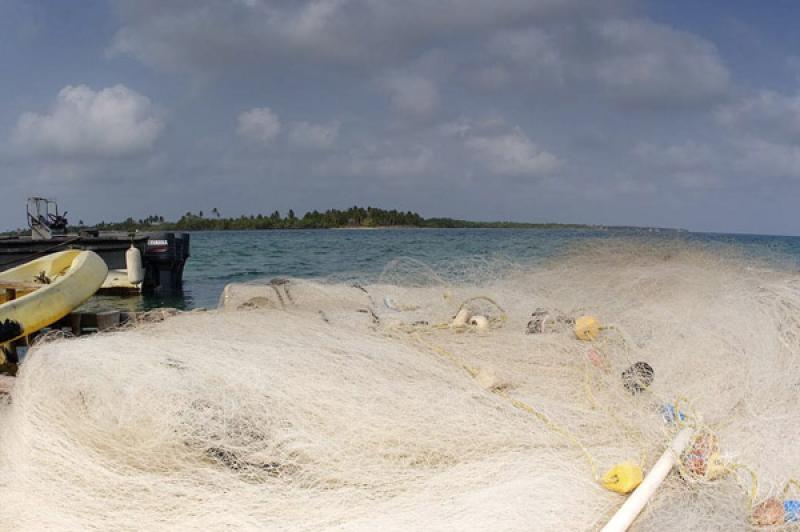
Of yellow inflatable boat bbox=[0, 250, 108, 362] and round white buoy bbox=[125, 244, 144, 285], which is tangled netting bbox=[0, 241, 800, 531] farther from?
round white buoy bbox=[125, 244, 144, 285]

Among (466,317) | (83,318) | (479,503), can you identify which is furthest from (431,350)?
(83,318)

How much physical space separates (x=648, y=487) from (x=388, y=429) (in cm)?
117

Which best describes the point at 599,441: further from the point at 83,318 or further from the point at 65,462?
the point at 83,318

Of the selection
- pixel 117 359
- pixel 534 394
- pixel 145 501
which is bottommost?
pixel 145 501

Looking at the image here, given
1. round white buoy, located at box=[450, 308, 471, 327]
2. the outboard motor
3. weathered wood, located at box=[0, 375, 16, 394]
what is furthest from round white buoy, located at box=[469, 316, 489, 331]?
the outboard motor

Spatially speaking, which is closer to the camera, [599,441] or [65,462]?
[65,462]

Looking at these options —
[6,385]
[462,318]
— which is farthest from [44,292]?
[462,318]

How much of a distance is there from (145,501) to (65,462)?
0.47 meters

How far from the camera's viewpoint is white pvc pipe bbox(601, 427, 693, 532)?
2424mm

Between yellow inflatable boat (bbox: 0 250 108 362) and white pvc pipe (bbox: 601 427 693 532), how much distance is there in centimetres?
499

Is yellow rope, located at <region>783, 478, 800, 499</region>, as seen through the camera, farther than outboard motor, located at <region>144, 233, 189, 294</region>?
No

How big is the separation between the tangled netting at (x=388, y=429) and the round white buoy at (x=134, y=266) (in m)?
12.1

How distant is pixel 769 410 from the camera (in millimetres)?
3369

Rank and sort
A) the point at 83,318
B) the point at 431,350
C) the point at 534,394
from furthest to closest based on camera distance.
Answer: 1. the point at 83,318
2. the point at 431,350
3. the point at 534,394
